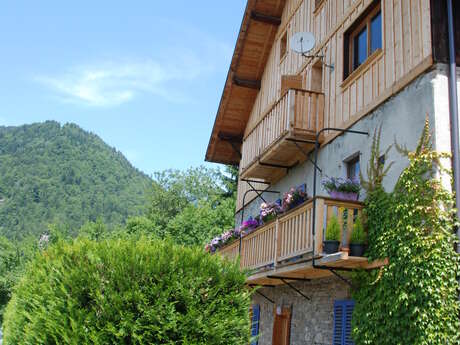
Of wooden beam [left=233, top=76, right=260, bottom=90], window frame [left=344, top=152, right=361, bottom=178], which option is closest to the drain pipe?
window frame [left=344, top=152, right=361, bottom=178]

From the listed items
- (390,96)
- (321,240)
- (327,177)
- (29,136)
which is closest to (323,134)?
(327,177)

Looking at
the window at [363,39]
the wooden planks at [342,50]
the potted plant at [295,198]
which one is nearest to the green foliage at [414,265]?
the wooden planks at [342,50]

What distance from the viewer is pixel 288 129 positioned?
39.5 feet

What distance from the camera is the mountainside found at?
266 feet

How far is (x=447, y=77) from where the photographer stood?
832 cm

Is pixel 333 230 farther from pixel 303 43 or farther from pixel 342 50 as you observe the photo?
pixel 303 43

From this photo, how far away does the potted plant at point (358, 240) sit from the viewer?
8766 mm

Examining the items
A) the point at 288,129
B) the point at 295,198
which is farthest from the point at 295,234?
the point at 288,129

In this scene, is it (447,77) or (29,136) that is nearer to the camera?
(447,77)

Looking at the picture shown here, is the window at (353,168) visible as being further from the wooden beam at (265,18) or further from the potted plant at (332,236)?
the wooden beam at (265,18)

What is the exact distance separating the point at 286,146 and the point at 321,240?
14.1 ft

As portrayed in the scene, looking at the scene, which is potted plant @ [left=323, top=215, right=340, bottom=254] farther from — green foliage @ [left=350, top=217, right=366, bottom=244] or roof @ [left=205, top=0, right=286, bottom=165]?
roof @ [left=205, top=0, right=286, bottom=165]

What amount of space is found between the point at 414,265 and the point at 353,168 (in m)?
3.58

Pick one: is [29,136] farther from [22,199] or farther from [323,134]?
[323,134]
